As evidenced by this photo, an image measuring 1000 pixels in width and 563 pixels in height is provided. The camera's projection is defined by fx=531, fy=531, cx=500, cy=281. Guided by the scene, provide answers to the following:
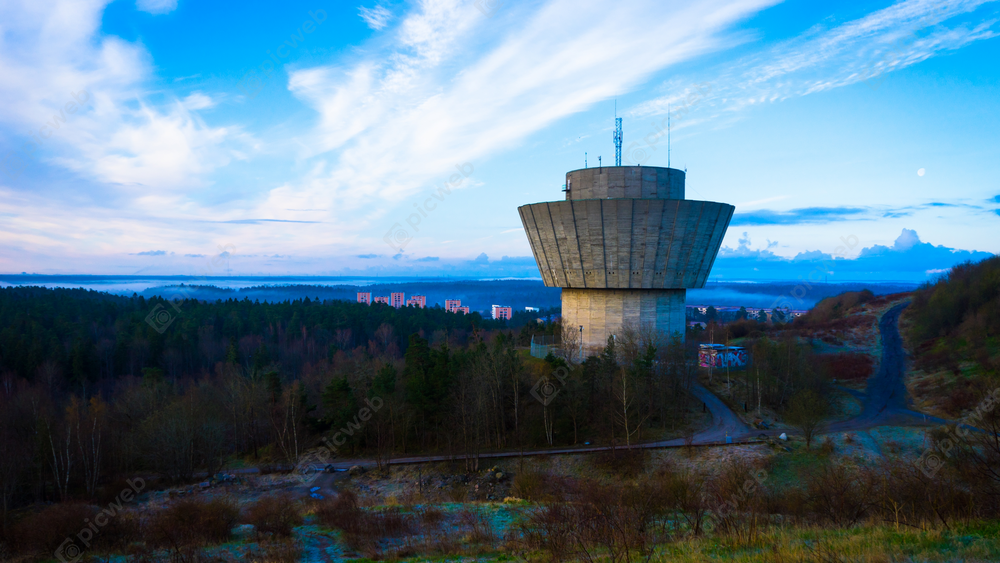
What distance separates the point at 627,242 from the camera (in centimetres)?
2988

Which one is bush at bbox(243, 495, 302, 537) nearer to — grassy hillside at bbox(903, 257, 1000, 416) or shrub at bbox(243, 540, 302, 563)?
shrub at bbox(243, 540, 302, 563)

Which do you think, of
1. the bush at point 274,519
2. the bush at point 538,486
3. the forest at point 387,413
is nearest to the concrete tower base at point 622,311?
the forest at point 387,413

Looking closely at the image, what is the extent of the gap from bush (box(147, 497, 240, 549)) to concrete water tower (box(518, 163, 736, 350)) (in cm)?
2194

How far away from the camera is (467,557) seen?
10156mm

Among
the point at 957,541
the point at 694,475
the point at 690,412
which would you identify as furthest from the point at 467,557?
the point at 690,412

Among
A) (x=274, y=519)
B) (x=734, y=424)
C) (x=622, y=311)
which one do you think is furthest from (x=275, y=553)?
(x=622, y=311)

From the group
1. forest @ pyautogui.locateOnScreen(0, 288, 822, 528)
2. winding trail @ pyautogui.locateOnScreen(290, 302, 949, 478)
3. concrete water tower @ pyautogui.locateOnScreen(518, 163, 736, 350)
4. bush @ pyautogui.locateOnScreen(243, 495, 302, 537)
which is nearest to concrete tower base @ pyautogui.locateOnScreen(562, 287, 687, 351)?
concrete water tower @ pyautogui.locateOnScreen(518, 163, 736, 350)

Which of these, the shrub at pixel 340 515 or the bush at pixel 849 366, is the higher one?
the bush at pixel 849 366

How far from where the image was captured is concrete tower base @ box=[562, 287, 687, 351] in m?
31.3

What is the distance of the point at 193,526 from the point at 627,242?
23.8 metres

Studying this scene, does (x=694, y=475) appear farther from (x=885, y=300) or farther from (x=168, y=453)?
(x=885, y=300)

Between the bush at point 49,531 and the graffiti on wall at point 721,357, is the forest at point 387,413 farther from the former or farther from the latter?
the bush at point 49,531

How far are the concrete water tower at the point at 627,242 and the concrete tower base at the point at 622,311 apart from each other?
59 millimetres

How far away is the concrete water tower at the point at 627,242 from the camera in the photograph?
29609 millimetres
